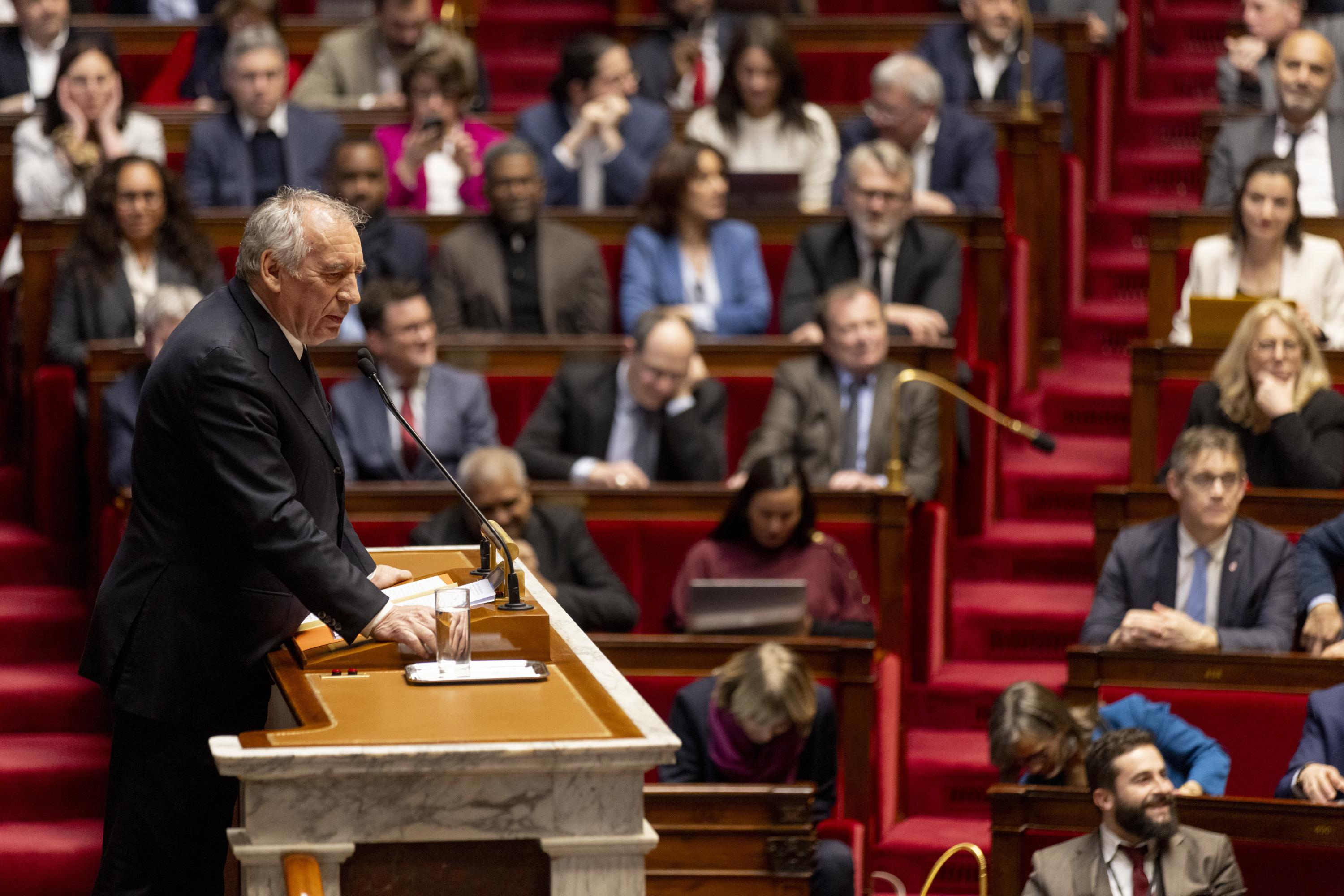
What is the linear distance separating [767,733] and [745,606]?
24 centimetres

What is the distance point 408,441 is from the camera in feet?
9.62

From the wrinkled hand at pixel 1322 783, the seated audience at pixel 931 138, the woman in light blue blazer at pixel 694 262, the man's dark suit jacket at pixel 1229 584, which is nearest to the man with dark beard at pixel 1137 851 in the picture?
the wrinkled hand at pixel 1322 783

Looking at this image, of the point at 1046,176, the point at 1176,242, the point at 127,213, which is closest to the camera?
the point at 127,213

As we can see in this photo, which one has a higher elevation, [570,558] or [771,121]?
[771,121]

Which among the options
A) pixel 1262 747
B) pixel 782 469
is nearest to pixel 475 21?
pixel 782 469

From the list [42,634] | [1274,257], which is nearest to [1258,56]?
[1274,257]

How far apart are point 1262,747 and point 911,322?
103cm

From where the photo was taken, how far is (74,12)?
4074 mm

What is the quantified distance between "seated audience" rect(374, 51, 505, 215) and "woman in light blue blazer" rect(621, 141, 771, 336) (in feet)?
1.32

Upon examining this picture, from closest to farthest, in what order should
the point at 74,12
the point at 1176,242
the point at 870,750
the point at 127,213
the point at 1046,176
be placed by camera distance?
1. the point at 870,750
2. the point at 127,213
3. the point at 1176,242
4. the point at 1046,176
5. the point at 74,12

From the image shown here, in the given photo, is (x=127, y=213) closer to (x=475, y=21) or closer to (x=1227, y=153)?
(x=475, y=21)

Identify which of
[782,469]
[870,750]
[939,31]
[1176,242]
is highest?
[939,31]

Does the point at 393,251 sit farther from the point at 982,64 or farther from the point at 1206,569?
the point at 1206,569

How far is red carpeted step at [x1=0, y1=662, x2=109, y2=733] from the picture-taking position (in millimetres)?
2660
